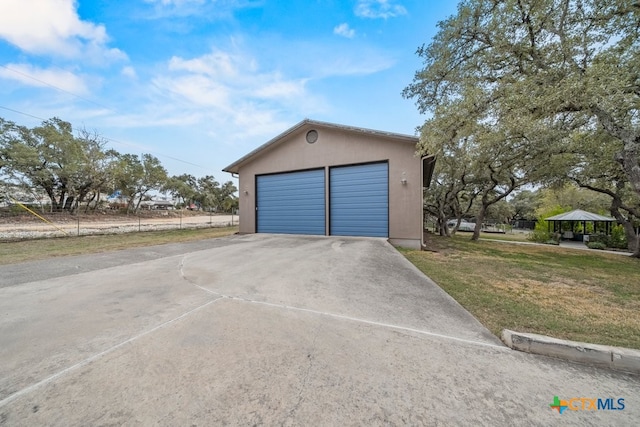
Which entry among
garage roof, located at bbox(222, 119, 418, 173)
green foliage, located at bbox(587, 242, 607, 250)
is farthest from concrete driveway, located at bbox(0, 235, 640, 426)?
green foliage, located at bbox(587, 242, 607, 250)

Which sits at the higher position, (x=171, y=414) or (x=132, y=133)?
(x=132, y=133)

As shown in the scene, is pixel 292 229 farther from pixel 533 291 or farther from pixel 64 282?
pixel 533 291

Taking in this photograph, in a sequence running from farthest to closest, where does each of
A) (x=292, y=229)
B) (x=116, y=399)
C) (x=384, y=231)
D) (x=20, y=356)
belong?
(x=292, y=229) < (x=384, y=231) < (x=20, y=356) < (x=116, y=399)

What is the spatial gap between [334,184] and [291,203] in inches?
86.7

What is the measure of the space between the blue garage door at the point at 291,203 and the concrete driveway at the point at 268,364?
22.2ft

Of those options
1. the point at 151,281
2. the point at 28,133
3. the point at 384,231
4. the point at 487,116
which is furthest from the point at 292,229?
the point at 28,133

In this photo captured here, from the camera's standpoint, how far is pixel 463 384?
1.67m

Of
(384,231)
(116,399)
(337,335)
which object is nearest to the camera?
(116,399)

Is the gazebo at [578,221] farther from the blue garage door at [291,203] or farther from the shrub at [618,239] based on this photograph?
the blue garage door at [291,203]

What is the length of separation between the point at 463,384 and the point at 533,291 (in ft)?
11.4

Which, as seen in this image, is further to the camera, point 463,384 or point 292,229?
point 292,229

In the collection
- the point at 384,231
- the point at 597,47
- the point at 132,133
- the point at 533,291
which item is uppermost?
the point at 132,133

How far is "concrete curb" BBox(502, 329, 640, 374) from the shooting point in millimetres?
1903

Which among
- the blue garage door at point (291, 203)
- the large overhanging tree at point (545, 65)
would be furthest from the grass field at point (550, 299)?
the blue garage door at point (291, 203)
